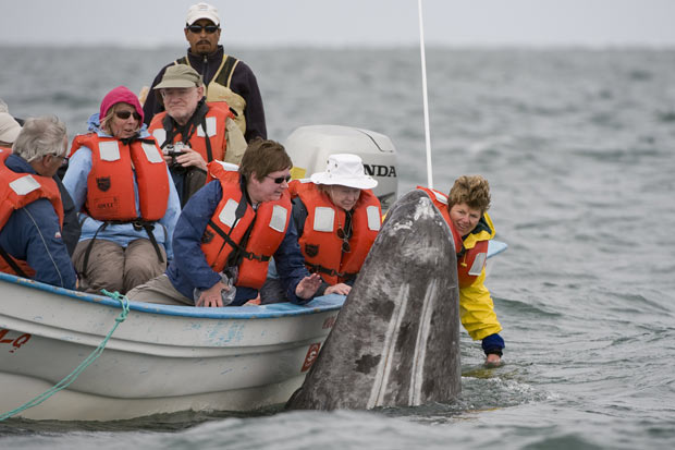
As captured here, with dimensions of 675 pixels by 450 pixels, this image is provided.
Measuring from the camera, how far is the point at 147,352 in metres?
4.84

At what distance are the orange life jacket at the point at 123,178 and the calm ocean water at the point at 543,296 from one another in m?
1.29

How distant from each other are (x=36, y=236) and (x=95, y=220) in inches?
41.2

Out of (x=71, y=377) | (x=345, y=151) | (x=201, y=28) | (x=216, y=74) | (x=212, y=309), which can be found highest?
(x=201, y=28)

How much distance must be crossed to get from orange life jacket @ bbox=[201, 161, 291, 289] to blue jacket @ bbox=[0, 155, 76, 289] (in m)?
0.86

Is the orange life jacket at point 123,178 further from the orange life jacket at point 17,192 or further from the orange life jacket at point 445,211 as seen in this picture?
the orange life jacket at point 445,211

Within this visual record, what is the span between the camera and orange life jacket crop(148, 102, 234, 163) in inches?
248

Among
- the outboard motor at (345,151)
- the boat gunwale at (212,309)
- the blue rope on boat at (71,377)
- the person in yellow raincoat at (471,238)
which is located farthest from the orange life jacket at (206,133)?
the blue rope on boat at (71,377)

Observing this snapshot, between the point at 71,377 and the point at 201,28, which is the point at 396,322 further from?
the point at 201,28

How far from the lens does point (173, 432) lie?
4.88 metres

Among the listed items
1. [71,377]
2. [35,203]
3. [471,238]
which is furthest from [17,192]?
[471,238]

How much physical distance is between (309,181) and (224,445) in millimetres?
1983

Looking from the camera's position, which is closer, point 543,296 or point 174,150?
point 174,150

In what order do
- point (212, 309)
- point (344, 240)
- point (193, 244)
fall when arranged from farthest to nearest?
point (344, 240) → point (193, 244) → point (212, 309)

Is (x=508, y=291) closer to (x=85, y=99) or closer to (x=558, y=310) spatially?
(x=558, y=310)
